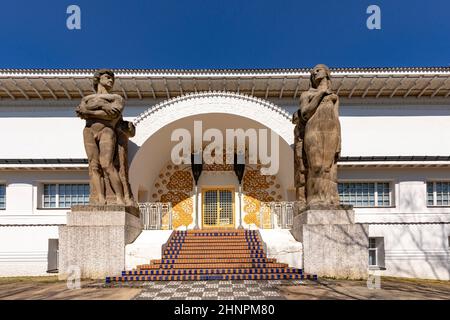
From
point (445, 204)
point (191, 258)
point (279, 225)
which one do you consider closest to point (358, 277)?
point (191, 258)

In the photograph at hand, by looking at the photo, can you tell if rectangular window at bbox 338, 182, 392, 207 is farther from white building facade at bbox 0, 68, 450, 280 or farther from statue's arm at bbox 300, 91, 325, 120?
statue's arm at bbox 300, 91, 325, 120

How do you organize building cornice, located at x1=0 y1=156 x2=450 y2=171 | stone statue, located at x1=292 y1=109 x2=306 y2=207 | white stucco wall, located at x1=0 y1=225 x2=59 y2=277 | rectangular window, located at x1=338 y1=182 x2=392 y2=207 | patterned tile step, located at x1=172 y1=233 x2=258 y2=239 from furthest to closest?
rectangular window, located at x1=338 y1=182 x2=392 y2=207 → building cornice, located at x1=0 y1=156 x2=450 y2=171 → white stucco wall, located at x1=0 y1=225 x2=59 y2=277 → patterned tile step, located at x1=172 y1=233 x2=258 y2=239 → stone statue, located at x1=292 y1=109 x2=306 y2=207

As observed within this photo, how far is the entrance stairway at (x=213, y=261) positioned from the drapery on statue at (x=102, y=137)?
6.82 ft

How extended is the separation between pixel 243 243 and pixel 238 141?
5714 millimetres

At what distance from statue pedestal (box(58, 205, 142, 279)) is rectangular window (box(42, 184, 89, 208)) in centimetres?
606

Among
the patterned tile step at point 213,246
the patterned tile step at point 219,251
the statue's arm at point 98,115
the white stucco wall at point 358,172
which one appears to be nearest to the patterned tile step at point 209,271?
the patterned tile step at point 219,251

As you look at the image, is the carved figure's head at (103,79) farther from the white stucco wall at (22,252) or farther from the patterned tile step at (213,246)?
the white stucco wall at (22,252)

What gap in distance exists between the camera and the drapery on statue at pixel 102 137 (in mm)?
10180

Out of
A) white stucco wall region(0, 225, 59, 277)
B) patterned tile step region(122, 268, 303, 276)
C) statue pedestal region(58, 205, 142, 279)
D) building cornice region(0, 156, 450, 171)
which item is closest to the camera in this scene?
patterned tile step region(122, 268, 303, 276)

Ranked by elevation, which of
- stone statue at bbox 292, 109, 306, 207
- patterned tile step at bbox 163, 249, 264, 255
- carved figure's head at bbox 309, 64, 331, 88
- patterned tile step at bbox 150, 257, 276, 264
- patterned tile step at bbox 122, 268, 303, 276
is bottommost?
patterned tile step at bbox 122, 268, 303, 276

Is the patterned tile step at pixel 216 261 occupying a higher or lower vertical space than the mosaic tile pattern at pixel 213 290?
higher

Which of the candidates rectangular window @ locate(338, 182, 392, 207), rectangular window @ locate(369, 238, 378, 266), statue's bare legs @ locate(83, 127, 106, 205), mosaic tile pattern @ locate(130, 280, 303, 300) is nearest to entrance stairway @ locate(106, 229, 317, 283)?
mosaic tile pattern @ locate(130, 280, 303, 300)

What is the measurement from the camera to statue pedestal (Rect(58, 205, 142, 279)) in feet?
31.1

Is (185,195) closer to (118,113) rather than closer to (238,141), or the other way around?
(238,141)
